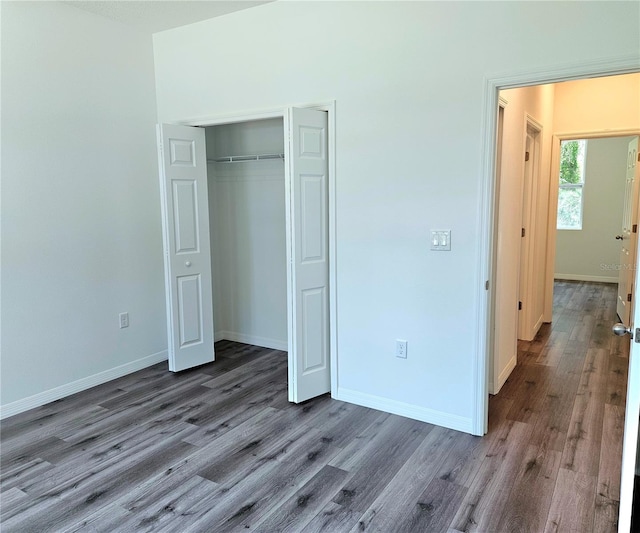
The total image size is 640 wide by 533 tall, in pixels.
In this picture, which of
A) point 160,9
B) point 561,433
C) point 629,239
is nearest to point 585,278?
point 629,239

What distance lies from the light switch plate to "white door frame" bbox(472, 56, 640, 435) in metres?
0.19

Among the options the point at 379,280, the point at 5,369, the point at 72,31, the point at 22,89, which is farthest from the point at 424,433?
the point at 72,31

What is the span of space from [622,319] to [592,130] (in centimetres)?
216

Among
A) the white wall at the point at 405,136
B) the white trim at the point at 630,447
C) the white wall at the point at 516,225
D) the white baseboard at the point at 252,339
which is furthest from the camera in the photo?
the white baseboard at the point at 252,339

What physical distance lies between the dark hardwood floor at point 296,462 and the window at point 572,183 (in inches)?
194

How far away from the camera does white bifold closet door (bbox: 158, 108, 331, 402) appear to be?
3.23 metres

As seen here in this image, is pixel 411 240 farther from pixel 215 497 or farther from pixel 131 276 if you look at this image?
pixel 131 276

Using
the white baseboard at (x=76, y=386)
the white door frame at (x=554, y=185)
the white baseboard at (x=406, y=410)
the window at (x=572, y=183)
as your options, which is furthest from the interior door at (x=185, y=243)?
the window at (x=572, y=183)

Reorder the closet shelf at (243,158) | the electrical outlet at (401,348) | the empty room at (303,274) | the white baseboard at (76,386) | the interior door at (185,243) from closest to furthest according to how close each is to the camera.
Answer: the empty room at (303,274) < the electrical outlet at (401,348) < the white baseboard at (76,386) < the interior door at (185,243) < the closet shelf at (243,158)

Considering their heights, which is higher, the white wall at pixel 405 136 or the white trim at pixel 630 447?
the white wall at pixel 405 136

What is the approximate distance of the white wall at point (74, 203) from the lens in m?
3.22

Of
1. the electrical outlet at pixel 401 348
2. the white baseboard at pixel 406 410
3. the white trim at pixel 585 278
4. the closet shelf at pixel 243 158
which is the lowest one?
the white baseboard at pixel 406 410

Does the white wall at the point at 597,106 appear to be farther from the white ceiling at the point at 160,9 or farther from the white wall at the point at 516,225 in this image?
the white ceiling at the point at 160,9

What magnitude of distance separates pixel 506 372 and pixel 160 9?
389 centimetres
